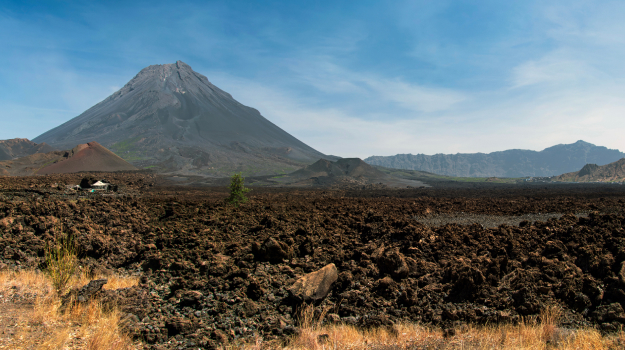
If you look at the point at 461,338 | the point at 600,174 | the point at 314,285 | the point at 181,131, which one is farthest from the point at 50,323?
the point at 600,174

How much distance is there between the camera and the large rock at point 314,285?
564 centimetres

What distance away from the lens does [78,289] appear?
544 centimetres

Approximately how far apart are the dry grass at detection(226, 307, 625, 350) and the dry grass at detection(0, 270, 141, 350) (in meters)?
1.80

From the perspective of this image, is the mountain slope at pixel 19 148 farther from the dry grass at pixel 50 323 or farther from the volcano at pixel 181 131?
the dry grass at pixel 50 323

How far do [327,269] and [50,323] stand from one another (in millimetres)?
4465

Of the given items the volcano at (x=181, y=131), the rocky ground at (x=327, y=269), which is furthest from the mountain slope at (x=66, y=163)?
the rocky ground at (x=327, y=269)

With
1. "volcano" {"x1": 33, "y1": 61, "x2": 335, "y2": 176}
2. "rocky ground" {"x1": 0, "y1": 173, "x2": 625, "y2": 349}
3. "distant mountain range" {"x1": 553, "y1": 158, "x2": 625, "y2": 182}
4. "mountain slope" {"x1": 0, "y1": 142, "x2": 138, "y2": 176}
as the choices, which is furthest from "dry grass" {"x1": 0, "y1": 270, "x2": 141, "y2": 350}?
"distant mountain range" {"x1": 553, "y1": 158, "x2": 625, "y2": 182}

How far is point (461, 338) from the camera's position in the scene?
448 cm

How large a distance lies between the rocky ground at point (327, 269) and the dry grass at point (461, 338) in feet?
0.76

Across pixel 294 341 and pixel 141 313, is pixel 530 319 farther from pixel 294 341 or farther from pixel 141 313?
pixel 141 313

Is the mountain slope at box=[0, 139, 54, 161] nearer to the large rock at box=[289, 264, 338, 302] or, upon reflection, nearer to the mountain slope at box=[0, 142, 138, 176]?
the mountain slope at box=[0, 142, 138, 176]

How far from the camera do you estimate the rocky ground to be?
5043 millimetres

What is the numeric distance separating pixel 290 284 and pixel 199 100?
16807 centimetres

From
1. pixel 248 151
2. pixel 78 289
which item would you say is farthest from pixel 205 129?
pixel 78 289
